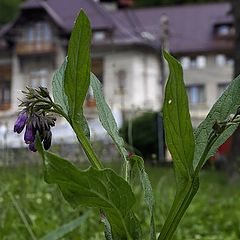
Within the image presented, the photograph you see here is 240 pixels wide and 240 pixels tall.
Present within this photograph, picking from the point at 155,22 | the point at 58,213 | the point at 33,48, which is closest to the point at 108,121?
the point at 58,213


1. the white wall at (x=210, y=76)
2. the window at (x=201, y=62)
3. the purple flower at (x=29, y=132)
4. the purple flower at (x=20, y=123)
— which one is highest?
the window at (x=201, y=62)

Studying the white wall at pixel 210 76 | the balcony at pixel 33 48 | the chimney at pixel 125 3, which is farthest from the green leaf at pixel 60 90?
the chimney at pixel 125 3

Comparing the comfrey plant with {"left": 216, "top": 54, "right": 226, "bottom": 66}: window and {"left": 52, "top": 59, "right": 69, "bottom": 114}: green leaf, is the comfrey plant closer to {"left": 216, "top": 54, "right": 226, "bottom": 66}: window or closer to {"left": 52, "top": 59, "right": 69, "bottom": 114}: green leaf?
{"left": 52, "top": 59, "right": 69, "bottom": 114}: green leaf

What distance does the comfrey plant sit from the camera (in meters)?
0.93

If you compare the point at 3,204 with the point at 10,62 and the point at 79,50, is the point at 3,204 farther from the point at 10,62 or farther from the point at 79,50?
the point at 10,62

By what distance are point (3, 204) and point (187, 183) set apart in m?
1.75

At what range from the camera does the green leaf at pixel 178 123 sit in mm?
960

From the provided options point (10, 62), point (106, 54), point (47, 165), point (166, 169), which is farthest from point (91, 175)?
point (10, 62)

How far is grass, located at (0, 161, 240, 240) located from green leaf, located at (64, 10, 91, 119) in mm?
1073

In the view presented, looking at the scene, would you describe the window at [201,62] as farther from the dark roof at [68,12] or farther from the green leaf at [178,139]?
the green leaf at [178,139]

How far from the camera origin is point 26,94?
97 cm

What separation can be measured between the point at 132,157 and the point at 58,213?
1.66 m

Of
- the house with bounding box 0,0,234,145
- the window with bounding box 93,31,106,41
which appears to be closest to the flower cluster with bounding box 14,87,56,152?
the house with bounding box 0,0,234,145

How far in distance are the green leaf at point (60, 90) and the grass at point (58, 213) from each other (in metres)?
0.97
